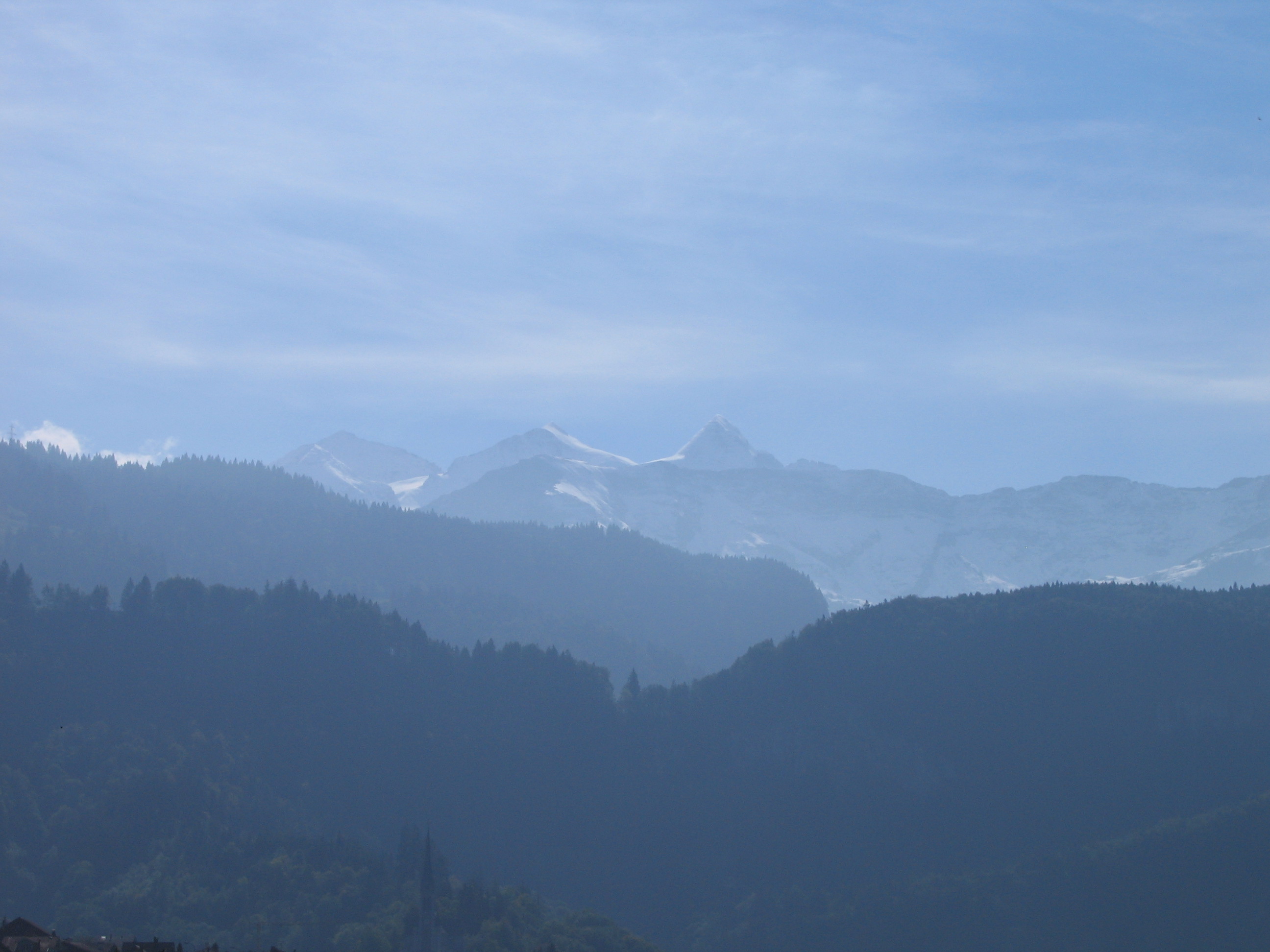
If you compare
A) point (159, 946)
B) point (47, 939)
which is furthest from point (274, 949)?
point (47, 939)

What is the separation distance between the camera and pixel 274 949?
174 m

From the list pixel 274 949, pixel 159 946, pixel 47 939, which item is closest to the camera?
pixel 47 939

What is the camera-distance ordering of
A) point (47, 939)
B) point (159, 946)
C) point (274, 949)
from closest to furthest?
point (47, 939) → point (159, 946) → point (274, 949)

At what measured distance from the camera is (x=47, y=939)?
15225 centimetres

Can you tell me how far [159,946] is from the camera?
163m

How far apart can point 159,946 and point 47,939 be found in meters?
13.9

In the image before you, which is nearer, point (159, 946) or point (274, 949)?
point (159, 946)

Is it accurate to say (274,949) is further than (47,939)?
Yes

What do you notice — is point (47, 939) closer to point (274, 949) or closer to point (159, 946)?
point (159, 946)

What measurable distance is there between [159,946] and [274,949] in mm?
15118

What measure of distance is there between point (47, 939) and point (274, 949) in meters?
29.0
